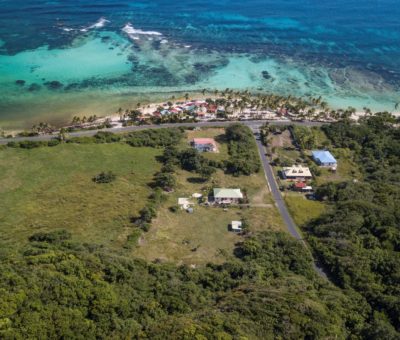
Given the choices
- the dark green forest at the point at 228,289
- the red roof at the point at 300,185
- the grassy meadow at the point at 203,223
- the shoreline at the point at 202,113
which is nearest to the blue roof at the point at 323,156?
the red roof at the point at 300,185

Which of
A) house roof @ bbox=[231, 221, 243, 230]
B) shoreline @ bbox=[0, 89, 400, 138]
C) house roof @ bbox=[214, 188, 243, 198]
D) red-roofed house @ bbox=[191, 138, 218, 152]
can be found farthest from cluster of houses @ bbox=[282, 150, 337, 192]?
shoreline @ bbox=[0, 89, 400, 138]

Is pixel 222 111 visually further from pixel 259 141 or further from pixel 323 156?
pixel 323 156

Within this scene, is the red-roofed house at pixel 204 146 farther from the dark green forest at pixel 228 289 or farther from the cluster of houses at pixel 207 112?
the dark green forest at pixel 228 289

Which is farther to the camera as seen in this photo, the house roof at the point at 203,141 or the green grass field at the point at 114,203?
the house roof at the point at 203,141

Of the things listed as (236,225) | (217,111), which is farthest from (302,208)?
(217,111)

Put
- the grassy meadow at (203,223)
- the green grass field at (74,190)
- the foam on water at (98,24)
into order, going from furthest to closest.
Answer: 1. the foam on water at (98,24)
2. the green grass field at (74,190)
3. the grassy meadow at (203,223)

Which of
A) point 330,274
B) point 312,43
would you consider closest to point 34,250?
point 330,274

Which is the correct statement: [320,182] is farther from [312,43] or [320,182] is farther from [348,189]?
[312,43]

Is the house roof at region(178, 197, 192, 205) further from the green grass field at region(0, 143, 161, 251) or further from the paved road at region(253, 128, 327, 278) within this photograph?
the paved road at region(253, 128, 327, 278)
